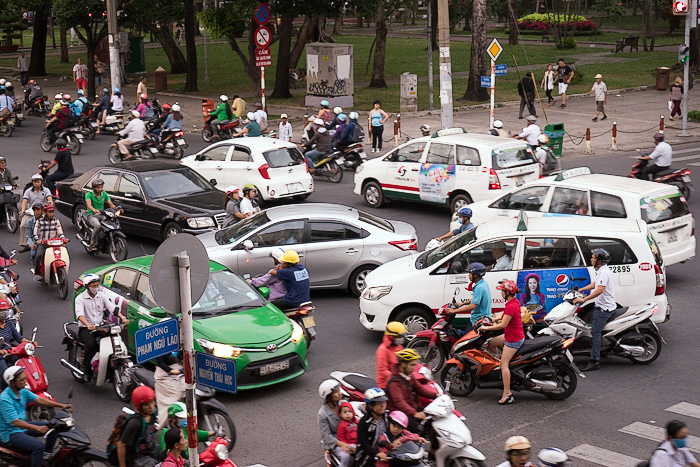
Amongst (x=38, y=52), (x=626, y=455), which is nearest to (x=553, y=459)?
(x=626, y=455)

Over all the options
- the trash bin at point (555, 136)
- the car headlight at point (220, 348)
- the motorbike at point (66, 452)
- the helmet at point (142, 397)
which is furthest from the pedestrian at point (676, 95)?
the motorbike at point (66, 452)

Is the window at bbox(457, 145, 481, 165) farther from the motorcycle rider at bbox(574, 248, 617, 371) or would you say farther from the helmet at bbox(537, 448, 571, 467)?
the helmet at bbox(537, 448, 571, 467)

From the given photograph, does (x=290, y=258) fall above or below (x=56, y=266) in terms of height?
above

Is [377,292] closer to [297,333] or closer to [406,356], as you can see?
[297,333]

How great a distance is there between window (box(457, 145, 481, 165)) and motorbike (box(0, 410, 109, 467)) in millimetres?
11747

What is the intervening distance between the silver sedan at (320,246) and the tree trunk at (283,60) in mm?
21728

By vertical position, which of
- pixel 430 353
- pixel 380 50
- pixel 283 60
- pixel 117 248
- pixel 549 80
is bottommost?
pixel 430 353

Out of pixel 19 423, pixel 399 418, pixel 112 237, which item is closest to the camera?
pixel 399 418

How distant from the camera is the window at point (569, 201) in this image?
1510 centimetres

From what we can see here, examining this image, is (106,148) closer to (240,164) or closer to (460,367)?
(240,164)

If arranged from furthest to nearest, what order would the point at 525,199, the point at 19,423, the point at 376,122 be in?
the point at 376,122, the point at 525,199, the point at 19,423

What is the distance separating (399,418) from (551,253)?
5.07 m

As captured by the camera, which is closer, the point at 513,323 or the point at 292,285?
the point at 513,323

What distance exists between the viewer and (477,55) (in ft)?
116
